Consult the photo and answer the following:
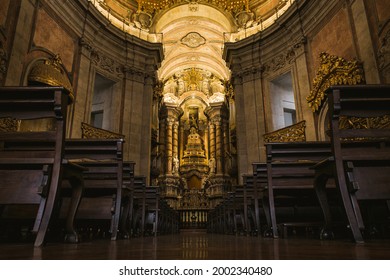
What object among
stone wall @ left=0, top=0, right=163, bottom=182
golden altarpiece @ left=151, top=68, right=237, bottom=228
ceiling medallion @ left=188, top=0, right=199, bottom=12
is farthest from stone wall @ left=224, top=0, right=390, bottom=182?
golden altarpiece @ left=151, top=68, right=237, bottom=228

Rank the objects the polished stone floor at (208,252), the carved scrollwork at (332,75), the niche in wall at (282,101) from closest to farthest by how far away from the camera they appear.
Answer: the polished stone floor at (208,252) < the carved scrollwork at (332,75) < the niche in wall at (282,101)

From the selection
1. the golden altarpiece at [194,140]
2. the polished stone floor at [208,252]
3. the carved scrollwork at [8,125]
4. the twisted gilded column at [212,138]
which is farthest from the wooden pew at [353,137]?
the twisted gilded column at [212,138]

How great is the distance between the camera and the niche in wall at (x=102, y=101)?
10559 millimetres

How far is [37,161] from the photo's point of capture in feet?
6.84

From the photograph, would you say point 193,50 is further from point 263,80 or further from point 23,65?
point 23,65

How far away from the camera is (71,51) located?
29.2ft

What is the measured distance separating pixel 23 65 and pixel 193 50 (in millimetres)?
10878

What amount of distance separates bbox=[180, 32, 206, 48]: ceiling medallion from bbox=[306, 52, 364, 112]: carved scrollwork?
8313 mm

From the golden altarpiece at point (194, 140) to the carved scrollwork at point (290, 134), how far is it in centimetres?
569

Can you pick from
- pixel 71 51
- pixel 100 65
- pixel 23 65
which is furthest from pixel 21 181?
pixel 100 65

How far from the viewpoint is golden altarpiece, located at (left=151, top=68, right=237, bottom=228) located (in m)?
16.1

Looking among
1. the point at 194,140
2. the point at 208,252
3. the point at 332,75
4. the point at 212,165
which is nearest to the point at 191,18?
the point at 194,140

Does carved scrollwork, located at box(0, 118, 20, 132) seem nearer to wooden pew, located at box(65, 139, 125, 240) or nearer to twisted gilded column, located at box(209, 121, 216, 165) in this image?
wooden pew, located at box(65, 139, 125, 240)

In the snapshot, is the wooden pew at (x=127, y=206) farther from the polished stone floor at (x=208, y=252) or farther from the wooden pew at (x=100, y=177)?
the polished stone floor at (x=208, y=252)
